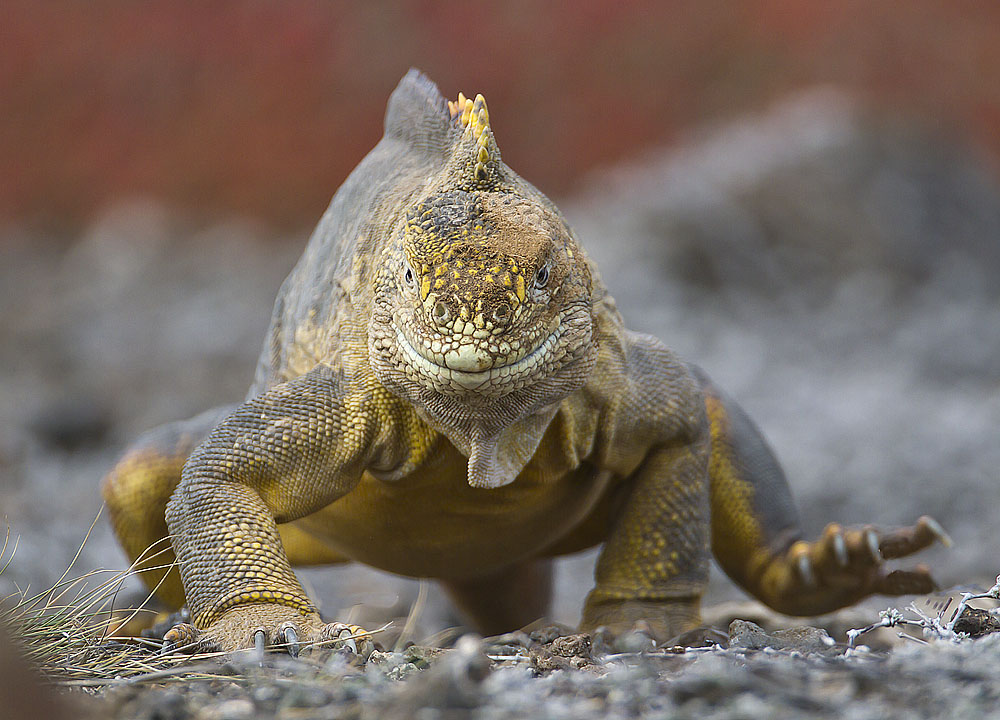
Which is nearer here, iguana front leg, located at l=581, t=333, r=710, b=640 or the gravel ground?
iguana front leg, located at l=581, t=333, r=710, b=640

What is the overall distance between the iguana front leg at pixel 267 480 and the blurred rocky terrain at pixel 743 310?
4.52m

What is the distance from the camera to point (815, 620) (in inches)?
222

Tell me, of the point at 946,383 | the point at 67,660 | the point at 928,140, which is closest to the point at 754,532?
the point at 67,660

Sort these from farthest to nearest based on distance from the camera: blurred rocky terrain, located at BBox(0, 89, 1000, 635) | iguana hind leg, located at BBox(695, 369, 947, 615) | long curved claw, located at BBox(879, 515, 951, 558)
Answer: blurred rocky terrain, located at BBox(0, 89, 1000, 635)
iguana hind leg, located at BBox(695, 369, 947, 615)
long curved claw, located at BBox(879, 515, 951, 558)

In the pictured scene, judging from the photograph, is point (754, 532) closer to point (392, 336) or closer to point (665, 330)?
point (392, 336)

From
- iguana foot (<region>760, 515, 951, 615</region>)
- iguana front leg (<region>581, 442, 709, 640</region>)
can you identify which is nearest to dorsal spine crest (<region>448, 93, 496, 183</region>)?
iguana front leg (<region>581, 442, 709, 640</region>)

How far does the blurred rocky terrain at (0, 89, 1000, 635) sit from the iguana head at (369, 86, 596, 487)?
5.03 meters

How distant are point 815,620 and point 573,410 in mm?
2259

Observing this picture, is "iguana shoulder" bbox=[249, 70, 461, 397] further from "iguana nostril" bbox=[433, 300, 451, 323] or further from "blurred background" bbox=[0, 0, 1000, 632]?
"blurred background" bbox=[0, 0, 1000, 632]

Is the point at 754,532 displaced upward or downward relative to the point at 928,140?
downward

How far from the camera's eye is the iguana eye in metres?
3.47

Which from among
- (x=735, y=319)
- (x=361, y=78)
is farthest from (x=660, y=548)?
(x=361, y=78)

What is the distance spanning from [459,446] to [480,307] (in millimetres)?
668

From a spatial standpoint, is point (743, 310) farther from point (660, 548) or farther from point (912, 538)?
point (660, 548)
